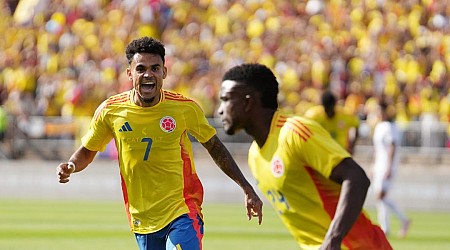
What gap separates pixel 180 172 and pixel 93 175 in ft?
60.2

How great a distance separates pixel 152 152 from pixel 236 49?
22555 millimetres

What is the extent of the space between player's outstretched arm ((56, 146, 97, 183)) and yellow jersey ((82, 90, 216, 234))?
0.18 metres

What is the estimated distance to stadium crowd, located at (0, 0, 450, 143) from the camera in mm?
27672

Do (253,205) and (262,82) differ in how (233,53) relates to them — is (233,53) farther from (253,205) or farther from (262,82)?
(262,82)

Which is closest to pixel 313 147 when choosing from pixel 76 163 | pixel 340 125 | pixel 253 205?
pixel 253 205

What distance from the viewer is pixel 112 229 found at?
1886cm

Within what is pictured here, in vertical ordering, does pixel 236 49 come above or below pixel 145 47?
below

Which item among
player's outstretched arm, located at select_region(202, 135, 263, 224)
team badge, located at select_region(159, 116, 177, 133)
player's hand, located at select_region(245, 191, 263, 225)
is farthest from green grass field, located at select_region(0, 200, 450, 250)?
player's hand, located at select_region(245, 191, 263, 225)

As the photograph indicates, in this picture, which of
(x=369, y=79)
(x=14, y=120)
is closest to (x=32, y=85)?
(x=14, y=120)

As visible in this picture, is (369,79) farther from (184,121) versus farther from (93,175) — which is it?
(184,121)

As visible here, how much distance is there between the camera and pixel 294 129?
6.28 m

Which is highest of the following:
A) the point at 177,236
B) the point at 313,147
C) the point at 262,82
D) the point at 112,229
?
the point at 262,82

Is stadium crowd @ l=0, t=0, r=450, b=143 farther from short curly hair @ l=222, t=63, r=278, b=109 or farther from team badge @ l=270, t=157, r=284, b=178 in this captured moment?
team badge @ l=270, t=157, r=284, b=178

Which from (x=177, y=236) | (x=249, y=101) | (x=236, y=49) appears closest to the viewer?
(x=249, y=101)
